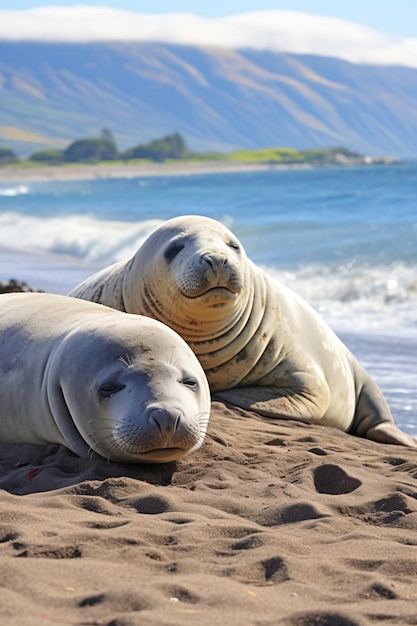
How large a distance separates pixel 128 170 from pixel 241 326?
131 m

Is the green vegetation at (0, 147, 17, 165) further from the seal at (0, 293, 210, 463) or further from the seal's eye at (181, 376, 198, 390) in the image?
the seal's eye at (181, 376, 198, 390)

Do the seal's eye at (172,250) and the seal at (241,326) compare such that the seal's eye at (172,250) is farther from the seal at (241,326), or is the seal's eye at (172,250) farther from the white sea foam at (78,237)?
the white sea foam at (78,237)

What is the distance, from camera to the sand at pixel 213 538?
10.3 ft

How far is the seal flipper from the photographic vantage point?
7.34m

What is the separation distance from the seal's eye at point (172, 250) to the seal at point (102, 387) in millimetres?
1057

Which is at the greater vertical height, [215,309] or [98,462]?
[215,309]

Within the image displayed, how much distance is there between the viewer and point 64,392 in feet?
16.6

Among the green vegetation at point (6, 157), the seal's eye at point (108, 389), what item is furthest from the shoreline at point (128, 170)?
the seal's eye at point (108, 389)

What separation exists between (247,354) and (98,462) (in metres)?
2.24

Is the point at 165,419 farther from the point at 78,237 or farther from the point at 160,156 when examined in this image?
the point at 160,156

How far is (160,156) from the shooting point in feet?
512

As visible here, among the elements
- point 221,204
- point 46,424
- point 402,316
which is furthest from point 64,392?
point 221,204

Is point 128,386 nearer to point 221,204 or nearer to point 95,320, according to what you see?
point 95,320

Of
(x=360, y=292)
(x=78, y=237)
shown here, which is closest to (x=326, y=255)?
(x=360, y=292)
